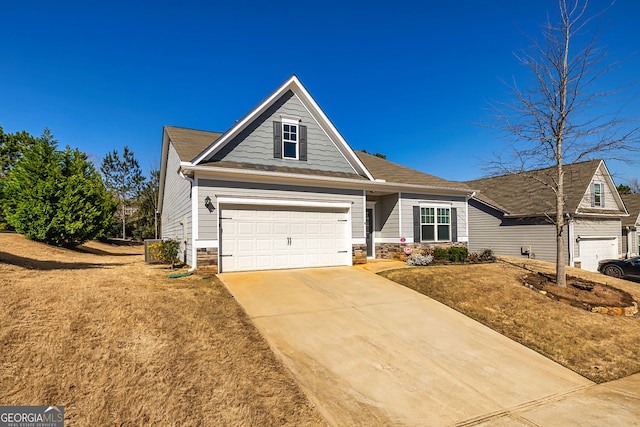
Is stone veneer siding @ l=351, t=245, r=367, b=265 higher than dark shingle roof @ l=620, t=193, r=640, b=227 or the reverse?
the reverse

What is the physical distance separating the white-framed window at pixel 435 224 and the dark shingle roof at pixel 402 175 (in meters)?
1.20

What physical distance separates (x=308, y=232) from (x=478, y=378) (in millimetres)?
7823

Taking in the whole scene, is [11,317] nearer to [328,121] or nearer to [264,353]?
[264,353]

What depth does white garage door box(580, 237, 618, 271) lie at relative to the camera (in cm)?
1870

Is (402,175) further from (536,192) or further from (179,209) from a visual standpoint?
(179,209)

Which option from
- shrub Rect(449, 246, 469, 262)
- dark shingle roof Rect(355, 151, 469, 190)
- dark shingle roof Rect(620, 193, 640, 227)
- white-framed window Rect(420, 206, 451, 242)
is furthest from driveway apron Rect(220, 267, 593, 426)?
dark shingle roof Rect(620, 193, 640, 227)

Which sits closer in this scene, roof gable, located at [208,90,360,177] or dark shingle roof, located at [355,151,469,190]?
roof gable, located at [208,90,360,177]

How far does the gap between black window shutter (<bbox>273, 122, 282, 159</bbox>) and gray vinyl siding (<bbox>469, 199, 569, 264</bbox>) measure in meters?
14.8

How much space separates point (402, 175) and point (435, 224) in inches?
111

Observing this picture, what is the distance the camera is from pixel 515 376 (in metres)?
5.38

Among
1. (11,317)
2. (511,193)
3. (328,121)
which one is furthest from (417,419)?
(511,193)

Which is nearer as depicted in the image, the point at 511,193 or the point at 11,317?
the point at 11,317

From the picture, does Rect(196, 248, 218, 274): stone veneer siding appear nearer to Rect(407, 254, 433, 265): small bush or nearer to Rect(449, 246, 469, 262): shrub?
Rect(407, 254, 433, 265): small bush

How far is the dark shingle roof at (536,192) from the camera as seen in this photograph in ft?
60.3
